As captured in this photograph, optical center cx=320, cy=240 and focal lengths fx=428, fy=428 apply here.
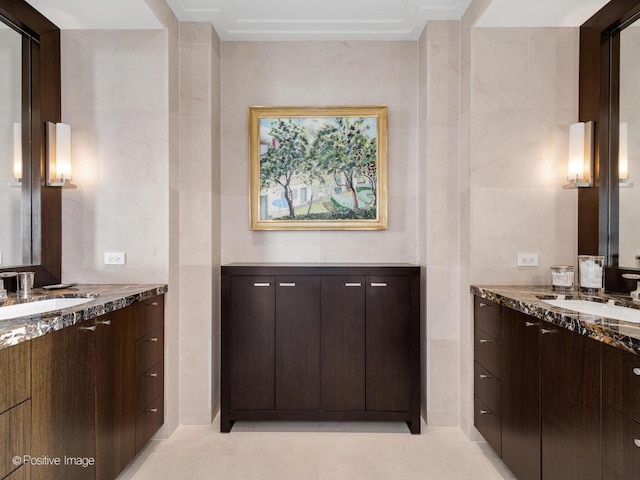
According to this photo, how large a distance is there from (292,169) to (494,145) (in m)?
1.38

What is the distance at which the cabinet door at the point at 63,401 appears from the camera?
1.44m

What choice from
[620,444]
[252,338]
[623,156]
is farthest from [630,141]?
[252,338]

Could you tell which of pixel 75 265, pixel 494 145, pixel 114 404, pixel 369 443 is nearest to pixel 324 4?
pixel 494 145

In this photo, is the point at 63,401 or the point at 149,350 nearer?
A: the point at 63,401

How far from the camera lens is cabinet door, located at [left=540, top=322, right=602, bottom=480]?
1.48 m

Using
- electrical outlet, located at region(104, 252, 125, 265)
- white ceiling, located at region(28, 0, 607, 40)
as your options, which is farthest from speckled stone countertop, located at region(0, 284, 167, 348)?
white ceiling, located at region(28, 0, 607, 40)

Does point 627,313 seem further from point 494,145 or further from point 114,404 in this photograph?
point 114,404

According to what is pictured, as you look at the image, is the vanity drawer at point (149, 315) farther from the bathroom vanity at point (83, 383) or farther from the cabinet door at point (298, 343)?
the cabinet door at point (298, 343)

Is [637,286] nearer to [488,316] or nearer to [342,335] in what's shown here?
[488,316]

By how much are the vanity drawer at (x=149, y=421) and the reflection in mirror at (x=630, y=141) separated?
2.75 meters

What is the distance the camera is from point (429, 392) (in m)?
2.84

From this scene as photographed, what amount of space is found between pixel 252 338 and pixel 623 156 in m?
2.42

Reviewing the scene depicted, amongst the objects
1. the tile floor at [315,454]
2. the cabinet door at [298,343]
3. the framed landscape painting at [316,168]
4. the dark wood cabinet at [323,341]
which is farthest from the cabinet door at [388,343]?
the framed landscape painting at [316,168]

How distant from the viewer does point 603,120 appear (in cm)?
249
